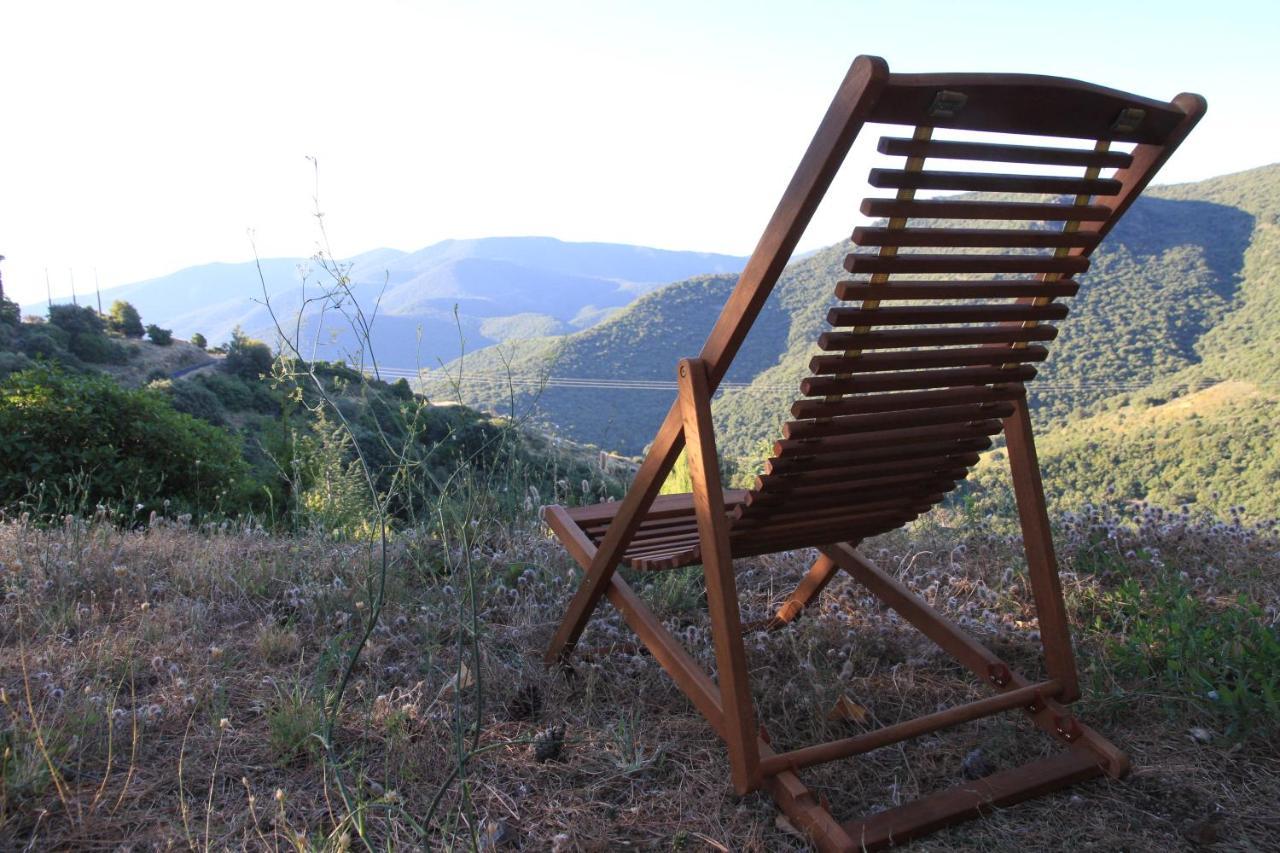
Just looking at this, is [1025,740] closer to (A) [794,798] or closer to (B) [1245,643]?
(B) [1245,643]

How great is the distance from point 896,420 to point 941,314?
0.96ft

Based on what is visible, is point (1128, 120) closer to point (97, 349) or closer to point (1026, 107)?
point (1026, 107)

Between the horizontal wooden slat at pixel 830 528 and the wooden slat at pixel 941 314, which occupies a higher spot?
the wooden slat at pixel 941 314

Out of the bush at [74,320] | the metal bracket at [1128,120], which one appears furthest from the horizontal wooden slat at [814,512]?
the bush at [74,320]

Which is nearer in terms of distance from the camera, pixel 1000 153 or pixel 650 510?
pixel 1000 153

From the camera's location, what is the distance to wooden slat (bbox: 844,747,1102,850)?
201 centimetres

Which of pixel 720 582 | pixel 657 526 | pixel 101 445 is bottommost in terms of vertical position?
pixel 101 445

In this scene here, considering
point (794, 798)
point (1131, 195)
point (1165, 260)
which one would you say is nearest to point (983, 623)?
point (794, 798)

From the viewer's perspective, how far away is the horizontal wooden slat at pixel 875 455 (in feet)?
7.13

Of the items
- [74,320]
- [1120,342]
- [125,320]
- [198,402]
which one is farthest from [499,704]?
[125,320]

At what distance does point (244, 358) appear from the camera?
87.5 feet

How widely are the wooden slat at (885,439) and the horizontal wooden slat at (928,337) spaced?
230mm

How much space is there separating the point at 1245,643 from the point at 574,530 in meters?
1.99

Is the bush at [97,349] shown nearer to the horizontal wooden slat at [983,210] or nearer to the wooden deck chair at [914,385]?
the wooden deck chair at [914,385]
